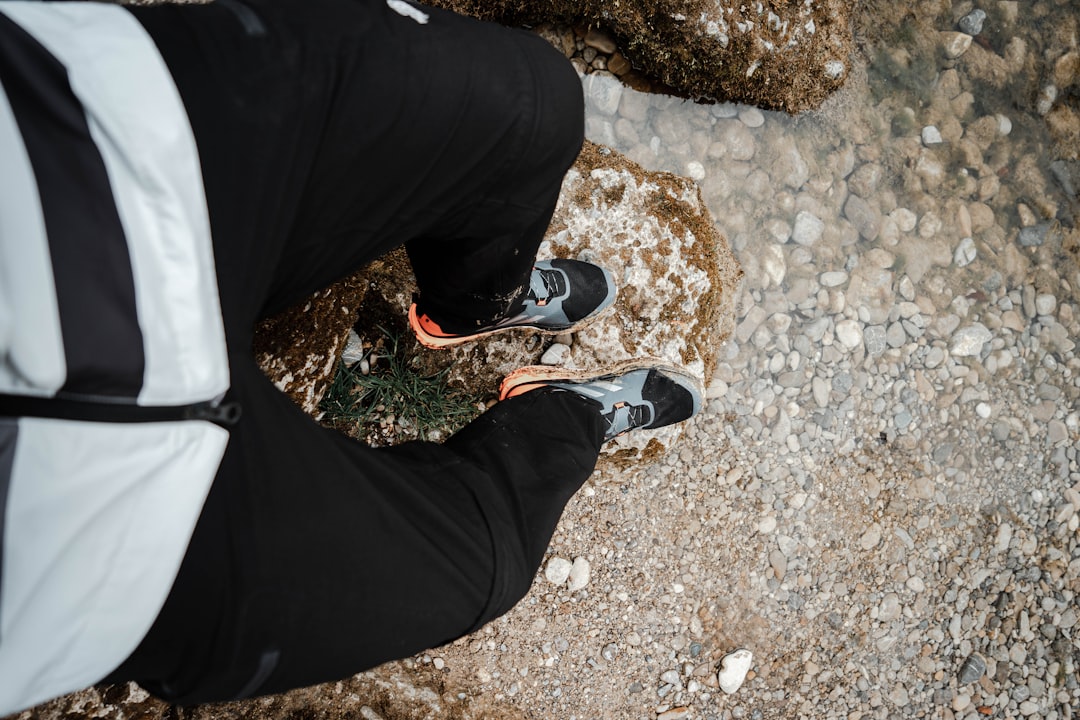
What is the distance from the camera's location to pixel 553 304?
7.92 ft

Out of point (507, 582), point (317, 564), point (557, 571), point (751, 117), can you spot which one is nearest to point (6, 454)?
point (317, 564)

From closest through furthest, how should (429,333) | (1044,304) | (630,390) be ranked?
(429,333)
(630,390)
(1044,304)

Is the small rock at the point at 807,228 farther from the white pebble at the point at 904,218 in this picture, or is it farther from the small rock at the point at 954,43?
the small rock at the point at 954,43

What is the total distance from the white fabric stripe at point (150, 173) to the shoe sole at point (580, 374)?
63.9 inches

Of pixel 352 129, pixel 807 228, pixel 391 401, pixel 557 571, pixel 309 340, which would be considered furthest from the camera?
pixel 807 228

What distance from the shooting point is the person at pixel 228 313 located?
835 millimetres

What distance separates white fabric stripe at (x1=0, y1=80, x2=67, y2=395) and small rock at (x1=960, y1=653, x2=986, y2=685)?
378cm

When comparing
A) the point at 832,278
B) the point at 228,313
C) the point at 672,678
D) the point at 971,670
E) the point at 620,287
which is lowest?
the point at 971,670

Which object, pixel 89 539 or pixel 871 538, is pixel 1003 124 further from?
pixel 89 539

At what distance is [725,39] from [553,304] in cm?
139

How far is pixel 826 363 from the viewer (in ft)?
10.8

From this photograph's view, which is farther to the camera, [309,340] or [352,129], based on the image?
[309,340]

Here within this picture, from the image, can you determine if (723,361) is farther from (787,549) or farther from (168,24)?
(168,24)

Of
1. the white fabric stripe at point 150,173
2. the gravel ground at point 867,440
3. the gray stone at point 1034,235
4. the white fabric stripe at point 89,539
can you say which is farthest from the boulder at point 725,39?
the white fabric stripe at point 89,539
